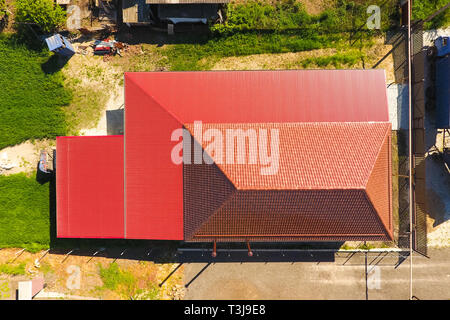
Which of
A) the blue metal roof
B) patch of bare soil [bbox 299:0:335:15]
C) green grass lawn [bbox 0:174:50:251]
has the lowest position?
green grass lawn [bbox 0:174:50:251]

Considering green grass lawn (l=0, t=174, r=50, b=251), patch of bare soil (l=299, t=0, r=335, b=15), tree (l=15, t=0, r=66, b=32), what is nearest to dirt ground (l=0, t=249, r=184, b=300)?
green grass lawn (l=0, t=174, r=50, b=251)

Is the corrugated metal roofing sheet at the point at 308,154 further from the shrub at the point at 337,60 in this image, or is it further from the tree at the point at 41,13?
the tree at the point at 41,13

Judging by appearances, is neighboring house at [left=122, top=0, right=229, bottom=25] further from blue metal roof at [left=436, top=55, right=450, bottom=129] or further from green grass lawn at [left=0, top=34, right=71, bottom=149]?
blue metal roof at [left=436, top=55, right=450, bottom=129]

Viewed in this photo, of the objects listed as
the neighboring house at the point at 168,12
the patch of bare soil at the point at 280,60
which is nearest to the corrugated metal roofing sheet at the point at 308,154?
the patch of bare soil at the point at 280,60

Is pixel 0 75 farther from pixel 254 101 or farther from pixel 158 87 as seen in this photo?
pixel 254 101

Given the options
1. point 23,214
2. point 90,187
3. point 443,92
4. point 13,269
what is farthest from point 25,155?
point 443,92
